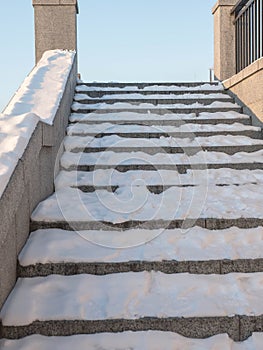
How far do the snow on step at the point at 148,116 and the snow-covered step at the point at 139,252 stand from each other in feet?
7.64

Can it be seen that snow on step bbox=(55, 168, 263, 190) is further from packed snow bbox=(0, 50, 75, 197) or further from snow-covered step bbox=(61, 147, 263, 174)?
packed snow bbox=(0, 50, 75, 197)

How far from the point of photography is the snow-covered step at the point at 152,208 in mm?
2738

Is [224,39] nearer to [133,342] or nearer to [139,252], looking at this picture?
[139,252]

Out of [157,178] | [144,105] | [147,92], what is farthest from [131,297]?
[147,92]

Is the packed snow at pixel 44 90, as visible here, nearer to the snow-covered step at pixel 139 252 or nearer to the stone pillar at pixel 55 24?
the snow-covered step at pixel 139 252

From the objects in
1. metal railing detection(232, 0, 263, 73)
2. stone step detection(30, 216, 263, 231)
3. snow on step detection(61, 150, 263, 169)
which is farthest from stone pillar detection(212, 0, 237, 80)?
stone step detection(30, 216, 263, 231)

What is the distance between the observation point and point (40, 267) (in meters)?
2.33

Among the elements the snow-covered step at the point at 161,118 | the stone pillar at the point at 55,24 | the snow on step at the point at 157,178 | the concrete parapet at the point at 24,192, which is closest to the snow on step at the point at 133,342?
the concrete parapet at the point at 24,192

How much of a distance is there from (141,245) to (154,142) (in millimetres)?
1862

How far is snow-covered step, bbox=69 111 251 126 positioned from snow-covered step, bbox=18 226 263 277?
7.38ft

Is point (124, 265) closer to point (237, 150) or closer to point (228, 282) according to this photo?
point (228, 282)

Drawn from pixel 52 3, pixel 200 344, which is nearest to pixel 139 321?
pixel 200 344

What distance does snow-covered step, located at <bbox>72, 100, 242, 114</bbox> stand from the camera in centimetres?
501

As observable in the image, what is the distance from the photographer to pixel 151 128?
4.53 m
